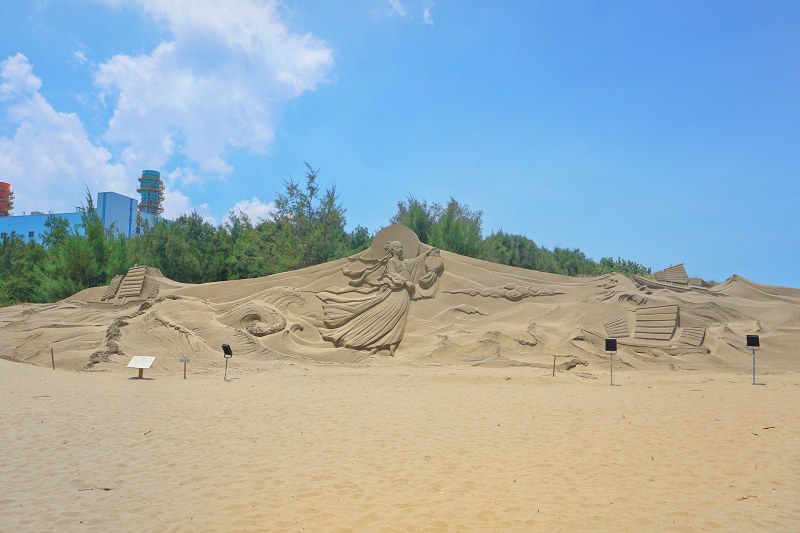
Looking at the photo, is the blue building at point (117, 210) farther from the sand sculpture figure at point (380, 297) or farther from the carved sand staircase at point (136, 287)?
the sand sculpture figure at point (380, 297)

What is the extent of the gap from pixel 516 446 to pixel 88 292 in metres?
15.1

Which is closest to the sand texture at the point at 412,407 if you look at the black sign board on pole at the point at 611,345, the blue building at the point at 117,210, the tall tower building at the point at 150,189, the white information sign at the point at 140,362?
the white information sign at the point at 140,362

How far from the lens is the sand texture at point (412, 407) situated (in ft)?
14.5

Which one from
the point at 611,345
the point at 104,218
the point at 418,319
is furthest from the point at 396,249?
the point at 104,218

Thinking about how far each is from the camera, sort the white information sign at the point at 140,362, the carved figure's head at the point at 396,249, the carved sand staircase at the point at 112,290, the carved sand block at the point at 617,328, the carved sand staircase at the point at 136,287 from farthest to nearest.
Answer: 1. the carved sand staircase at the point at 112,290
2. the carved sand staircase at the point at 136,287
3. the carved figure's head at the point at 396,249
4. the carved sand block at the point at 617,328
5. the white information sign at the point at 140,362

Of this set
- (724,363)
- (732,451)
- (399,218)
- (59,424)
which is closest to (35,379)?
(59,424)

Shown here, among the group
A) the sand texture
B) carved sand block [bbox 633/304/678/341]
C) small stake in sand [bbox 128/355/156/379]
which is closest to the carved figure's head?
the sand texture

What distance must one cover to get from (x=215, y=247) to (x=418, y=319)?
42.6 ft

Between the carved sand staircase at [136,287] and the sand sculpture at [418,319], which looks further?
the carved sand staircase at [136,287]

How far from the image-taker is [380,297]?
1358 centimetres

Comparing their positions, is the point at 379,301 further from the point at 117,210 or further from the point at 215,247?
the point at 117,210

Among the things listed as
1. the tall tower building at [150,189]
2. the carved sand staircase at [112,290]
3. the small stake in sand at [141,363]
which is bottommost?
the small stake in sand at [141,363]

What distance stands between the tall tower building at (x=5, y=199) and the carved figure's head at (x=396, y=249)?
157 ft

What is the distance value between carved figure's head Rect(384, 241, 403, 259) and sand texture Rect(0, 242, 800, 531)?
36 cm
